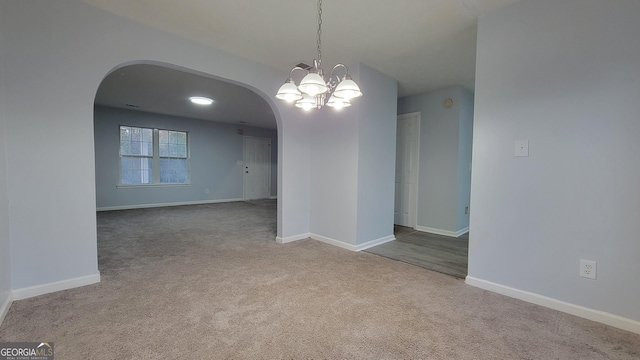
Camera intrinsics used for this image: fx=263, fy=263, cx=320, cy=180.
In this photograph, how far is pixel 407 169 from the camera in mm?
5020

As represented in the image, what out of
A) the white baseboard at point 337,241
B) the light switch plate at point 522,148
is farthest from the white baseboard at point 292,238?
the light switch plate at point 522,148

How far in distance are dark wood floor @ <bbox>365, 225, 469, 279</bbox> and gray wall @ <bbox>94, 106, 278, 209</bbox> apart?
19.1ft

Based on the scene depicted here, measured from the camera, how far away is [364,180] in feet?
11.7

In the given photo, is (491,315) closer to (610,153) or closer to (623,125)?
(610,153)

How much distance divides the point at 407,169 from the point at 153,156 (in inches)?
252

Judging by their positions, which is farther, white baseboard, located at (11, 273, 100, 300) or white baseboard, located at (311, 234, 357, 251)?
white baseboard, located at (311, 234, 357, 251)

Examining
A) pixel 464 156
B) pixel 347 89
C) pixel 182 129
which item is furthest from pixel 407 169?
pixel 182 129

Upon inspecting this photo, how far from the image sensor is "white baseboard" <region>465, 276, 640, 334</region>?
5.91 ft

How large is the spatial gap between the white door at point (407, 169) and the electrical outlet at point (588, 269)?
2.93m

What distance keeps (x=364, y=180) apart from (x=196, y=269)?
7.47 ft

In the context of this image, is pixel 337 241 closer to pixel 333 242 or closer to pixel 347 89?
pixel 333 242

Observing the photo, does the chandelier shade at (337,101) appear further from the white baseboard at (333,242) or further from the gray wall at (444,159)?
the gray wall at (444,159)

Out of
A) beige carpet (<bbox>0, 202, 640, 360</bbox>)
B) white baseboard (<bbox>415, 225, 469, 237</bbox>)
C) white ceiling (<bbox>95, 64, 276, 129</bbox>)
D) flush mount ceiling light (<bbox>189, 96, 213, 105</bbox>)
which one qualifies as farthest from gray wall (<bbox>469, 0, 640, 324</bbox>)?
flush mount ceiling light (<bbox>189, 96, 213, 105</bbox>)

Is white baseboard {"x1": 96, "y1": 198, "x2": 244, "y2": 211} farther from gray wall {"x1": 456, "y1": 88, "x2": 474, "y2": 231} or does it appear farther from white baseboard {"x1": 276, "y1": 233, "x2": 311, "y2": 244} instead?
gray wall {"x1": 456, "y1": 88, "x2": 474, "y2": 231}
